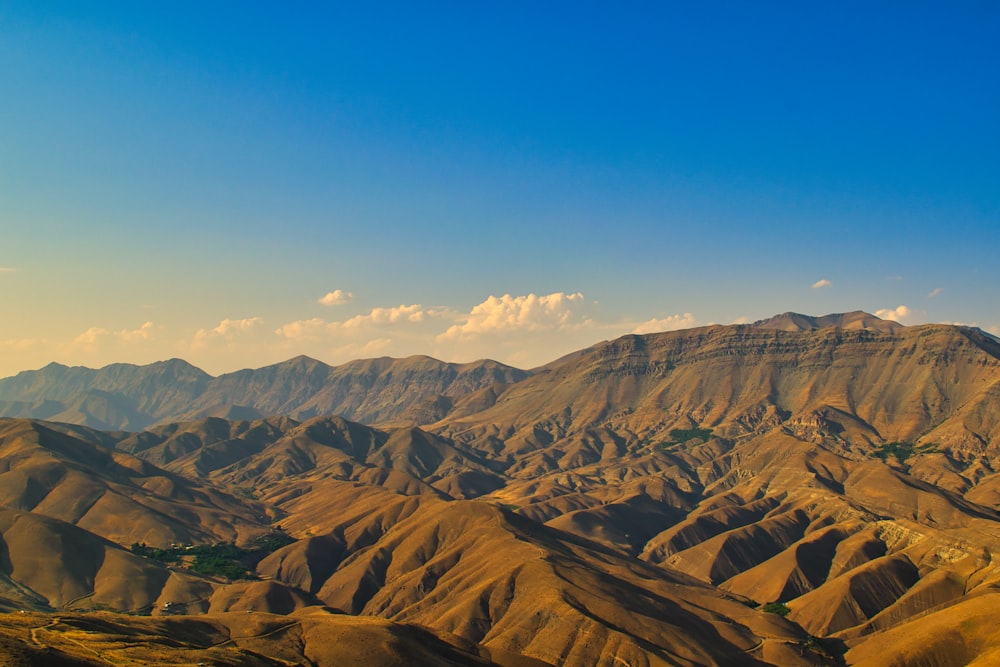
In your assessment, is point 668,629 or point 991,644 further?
point 668,629

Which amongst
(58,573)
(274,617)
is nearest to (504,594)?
(274,617)

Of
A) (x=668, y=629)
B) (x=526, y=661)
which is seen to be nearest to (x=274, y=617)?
(x=526, y=661)

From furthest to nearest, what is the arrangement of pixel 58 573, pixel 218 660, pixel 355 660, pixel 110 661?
pixel 58 573
pixel 355 660
pixel 218 660
pixel 110 661

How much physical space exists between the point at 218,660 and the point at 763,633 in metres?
132

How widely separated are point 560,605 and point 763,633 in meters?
56.7

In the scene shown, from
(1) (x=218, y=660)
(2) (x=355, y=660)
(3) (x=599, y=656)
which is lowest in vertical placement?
(3) (x=599, y=656)

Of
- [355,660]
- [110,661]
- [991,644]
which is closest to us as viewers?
[110,661]

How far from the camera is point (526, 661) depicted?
479 feet

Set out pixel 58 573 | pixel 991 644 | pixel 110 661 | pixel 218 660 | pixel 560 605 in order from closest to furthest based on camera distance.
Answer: pixel 110 661 < pixel 218 660 < pixel 991 644 < pixel 560 605 < pixel 58 573

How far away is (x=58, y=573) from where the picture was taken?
198750mm

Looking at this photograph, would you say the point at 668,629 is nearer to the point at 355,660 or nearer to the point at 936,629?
the point at 936,629

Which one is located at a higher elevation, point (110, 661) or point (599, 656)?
point (110, 661)

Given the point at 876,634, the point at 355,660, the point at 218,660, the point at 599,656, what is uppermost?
the point at 218,660

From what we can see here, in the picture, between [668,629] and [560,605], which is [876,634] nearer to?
[668,629]
